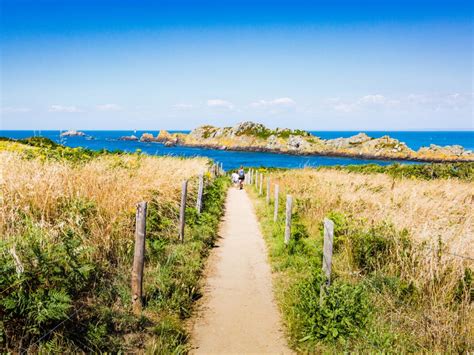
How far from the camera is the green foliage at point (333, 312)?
4.54 meters

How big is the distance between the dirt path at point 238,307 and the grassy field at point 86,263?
329mm

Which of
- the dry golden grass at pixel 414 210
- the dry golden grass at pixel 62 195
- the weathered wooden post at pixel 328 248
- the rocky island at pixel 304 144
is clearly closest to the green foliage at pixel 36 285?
the dry golden grass at pixel 62 195

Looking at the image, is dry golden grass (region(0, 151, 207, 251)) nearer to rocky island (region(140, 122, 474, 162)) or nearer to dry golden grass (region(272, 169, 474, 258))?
dry golden grass (region(272, 169, 474, 258))

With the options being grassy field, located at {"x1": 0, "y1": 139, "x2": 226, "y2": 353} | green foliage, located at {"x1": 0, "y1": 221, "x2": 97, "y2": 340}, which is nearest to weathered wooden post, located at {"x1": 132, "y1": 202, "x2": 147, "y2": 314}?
grassy field, located at {"x1": 0, "y1": 139, "x2": 226, "y2": 353}

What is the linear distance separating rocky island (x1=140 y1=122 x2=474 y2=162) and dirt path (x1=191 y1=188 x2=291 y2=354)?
77384 millimetres

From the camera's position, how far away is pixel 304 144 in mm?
92250

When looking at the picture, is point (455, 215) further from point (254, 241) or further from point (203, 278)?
point (203, 278)

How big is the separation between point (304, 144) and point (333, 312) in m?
89.9

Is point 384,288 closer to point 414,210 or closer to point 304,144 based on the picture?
point 414,210

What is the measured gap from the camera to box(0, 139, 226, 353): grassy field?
140 inches

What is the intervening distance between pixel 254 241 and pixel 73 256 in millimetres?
6761

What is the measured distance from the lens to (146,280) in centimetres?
582

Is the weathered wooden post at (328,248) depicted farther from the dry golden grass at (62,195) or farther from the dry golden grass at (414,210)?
the dry golden grass at (62,195)

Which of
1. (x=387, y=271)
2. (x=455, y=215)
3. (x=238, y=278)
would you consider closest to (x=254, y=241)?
(x=238, y=278)
